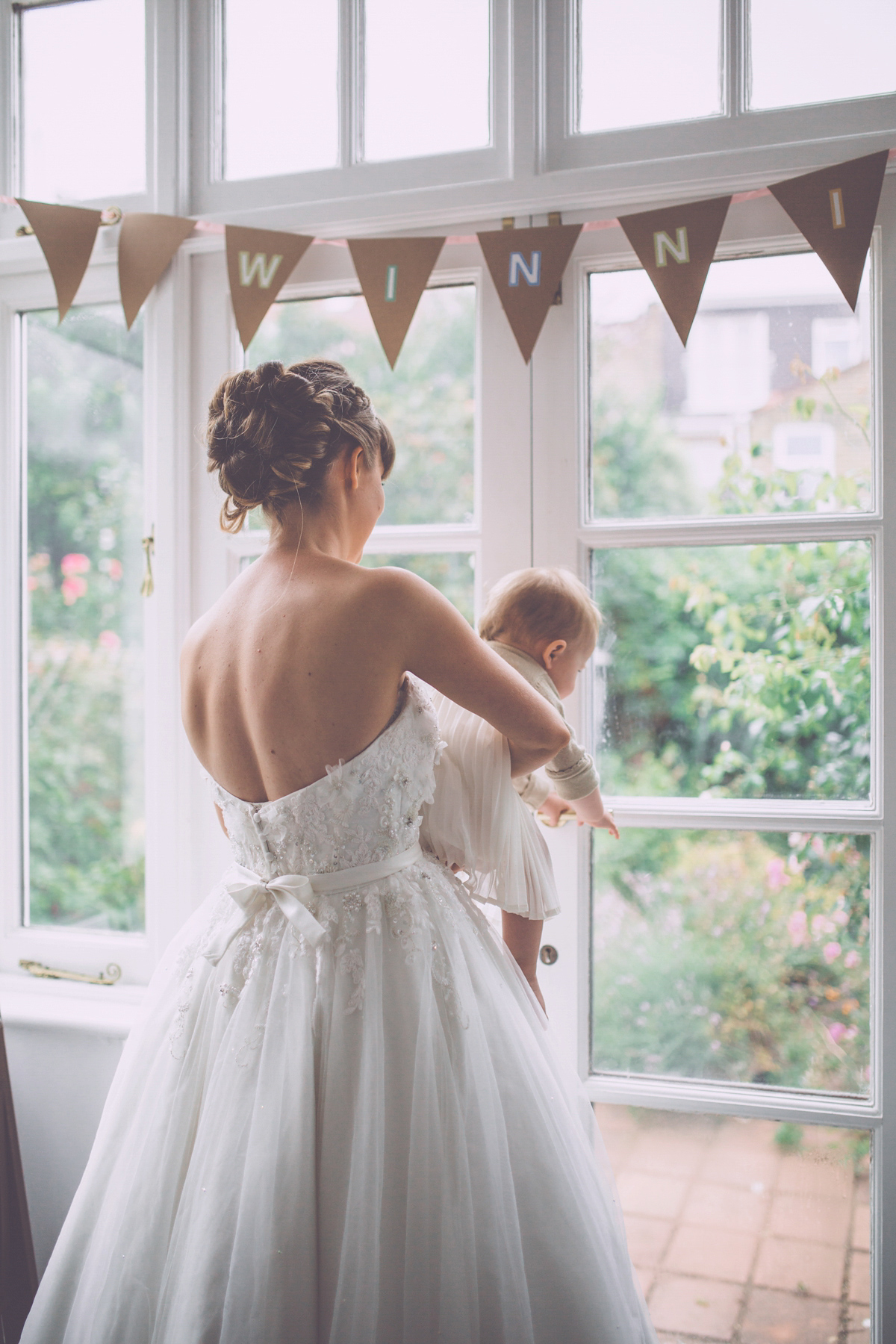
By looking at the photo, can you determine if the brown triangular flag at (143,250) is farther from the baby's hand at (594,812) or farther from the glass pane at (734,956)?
the glass pane at (734,956)

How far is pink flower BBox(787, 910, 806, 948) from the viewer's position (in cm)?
154

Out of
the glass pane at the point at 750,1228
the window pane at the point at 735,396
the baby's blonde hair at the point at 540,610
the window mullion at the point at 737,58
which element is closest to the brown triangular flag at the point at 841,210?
the window pane at the point at 735,396

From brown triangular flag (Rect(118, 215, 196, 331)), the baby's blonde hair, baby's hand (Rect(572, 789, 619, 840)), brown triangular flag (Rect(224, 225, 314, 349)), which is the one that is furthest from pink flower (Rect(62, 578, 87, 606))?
baby's hand (Rect(572, 789, 619, 840))

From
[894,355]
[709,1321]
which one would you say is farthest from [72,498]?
[709,1321]

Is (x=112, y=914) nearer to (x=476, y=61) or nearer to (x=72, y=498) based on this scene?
(x=72, y=498)

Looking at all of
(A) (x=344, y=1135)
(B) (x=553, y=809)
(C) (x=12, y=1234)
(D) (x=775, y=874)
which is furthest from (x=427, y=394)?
(C) (x=12, y=1234)

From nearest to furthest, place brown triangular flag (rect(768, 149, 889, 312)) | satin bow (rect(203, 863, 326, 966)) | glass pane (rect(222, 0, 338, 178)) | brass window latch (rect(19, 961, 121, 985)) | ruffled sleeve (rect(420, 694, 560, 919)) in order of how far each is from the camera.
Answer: satin bow (rect(203, 863, 326, 966)) < ruffled sleeve (rect(420, 694, 560, 919)) < brown triangular flag (rect(768, 149, 889, 312)) < glass pane (rect(222, 0, 338, 178)) < brass window latch (rect(19, 961, 121, 985))

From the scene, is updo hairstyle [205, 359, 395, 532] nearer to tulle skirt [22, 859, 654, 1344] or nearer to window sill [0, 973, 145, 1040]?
tulle skirt [22, 859, 654, 1344]

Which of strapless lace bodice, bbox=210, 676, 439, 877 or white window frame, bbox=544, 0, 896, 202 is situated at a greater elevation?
white window frame, bbox=544, 0, 896, 202

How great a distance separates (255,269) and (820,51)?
103 centimetres

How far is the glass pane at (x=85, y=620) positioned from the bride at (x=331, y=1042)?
0.73 m

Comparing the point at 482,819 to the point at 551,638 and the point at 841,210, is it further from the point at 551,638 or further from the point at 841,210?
the point at 841,210

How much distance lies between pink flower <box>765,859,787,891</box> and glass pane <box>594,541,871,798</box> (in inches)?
4.5

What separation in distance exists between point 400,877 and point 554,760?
0.30 m
